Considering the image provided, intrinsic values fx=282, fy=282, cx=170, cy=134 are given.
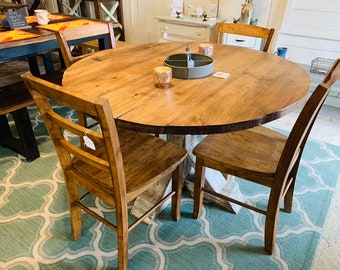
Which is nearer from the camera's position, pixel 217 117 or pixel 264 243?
pixel 217 117

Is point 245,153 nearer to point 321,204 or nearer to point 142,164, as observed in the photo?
point 142,164

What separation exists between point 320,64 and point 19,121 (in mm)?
2836

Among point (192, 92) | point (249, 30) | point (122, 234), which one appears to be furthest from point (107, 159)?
point (249, 30)

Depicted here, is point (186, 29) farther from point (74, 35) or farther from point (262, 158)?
point (262, 158)

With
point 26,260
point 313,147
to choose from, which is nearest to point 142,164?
point 26,260

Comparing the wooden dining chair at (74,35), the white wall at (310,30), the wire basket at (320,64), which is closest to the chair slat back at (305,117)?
the wooden dining chair at (74,35)

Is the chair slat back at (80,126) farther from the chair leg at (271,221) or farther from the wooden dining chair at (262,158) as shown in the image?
the chair leg at (271,221)

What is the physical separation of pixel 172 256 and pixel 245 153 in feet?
2.03

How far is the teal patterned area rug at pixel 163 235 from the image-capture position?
1358 millimetres

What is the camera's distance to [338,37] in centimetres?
280

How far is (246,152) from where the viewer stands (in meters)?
1.34

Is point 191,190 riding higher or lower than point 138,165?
lower

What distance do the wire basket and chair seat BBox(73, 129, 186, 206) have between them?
2.23 metres

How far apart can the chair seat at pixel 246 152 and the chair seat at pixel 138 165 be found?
0.15 m
